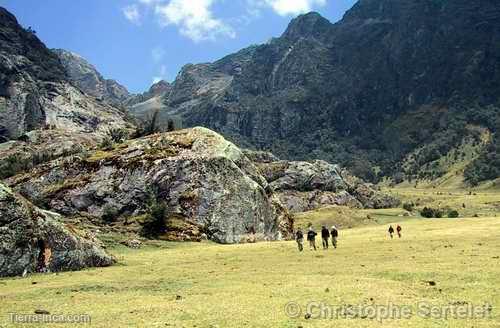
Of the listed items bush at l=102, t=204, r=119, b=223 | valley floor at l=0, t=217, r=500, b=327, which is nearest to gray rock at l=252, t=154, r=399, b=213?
bush at l=102, t=204, r=119, b=223

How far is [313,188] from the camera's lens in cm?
16862

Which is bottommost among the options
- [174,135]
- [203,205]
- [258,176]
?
[203,205]

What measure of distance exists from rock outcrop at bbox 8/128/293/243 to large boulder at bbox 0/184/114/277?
2852 centimetres

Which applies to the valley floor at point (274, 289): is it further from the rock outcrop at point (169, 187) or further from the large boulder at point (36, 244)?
the rock outcrop at point (169, 187)

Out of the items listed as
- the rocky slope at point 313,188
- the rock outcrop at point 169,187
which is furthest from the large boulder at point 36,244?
the rocky slope at point 313,188

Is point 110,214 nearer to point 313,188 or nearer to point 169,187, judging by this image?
point 169,187

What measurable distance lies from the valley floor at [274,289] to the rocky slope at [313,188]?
372ft

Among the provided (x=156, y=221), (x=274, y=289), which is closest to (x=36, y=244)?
(x=274, y=289)

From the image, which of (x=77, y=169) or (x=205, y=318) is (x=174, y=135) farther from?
(x=205, y=318)

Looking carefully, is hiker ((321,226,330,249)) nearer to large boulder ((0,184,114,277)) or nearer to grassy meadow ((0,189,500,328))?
grassy meadow ((0,189,500,328))

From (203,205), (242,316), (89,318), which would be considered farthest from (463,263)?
(203,205)

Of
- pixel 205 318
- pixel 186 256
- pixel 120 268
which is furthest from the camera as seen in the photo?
pixel 186 256

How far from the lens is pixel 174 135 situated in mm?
93938

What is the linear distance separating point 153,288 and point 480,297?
60.3 ft
